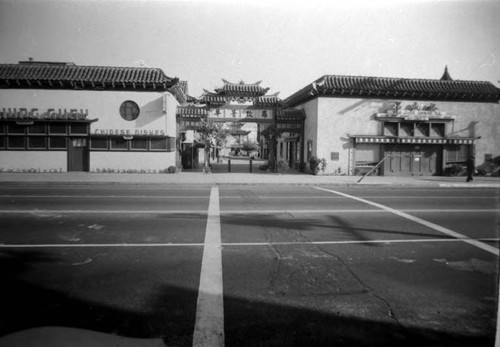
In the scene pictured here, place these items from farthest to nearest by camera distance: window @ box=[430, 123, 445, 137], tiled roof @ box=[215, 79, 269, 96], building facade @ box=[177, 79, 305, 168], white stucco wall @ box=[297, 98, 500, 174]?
tiled roof @ box=[215, 79, 269, 96] < building facade @ box=[177, 79, 305, 168] < window @ box=[430, 123, 445, 137] < white stucco wall @ box=[297, 98, 500, 174]

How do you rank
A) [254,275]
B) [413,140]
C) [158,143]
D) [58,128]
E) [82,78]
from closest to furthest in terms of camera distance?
[254,275], [82,78], [58,128], [158,143], [413,140]

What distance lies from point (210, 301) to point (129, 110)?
64.4 ft

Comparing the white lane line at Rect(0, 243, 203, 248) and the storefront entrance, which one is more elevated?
the storefront entrance

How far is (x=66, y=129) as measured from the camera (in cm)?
2105

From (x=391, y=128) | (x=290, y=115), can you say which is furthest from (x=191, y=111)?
(x=391, y=128)

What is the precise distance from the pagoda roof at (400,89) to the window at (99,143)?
13.9 m

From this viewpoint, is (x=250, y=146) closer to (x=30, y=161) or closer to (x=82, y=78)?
(x=82, y=78)

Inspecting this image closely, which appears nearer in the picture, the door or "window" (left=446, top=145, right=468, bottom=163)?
the door

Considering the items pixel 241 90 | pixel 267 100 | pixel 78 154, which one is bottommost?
pixel 78 154

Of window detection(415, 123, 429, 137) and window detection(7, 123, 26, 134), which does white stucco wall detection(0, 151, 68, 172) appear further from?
window detection(415, 123, 429, 137)

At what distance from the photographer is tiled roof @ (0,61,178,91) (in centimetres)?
2048

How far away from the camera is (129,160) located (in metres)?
21.3

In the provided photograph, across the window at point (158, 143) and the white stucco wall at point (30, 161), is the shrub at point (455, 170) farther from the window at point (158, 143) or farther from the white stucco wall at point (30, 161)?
the white stucco wall at point (30, 161)

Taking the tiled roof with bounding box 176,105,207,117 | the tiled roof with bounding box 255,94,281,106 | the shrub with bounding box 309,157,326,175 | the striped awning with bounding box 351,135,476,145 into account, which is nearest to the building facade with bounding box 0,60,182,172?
the tiled roof with bounding box 176,105,207,117
